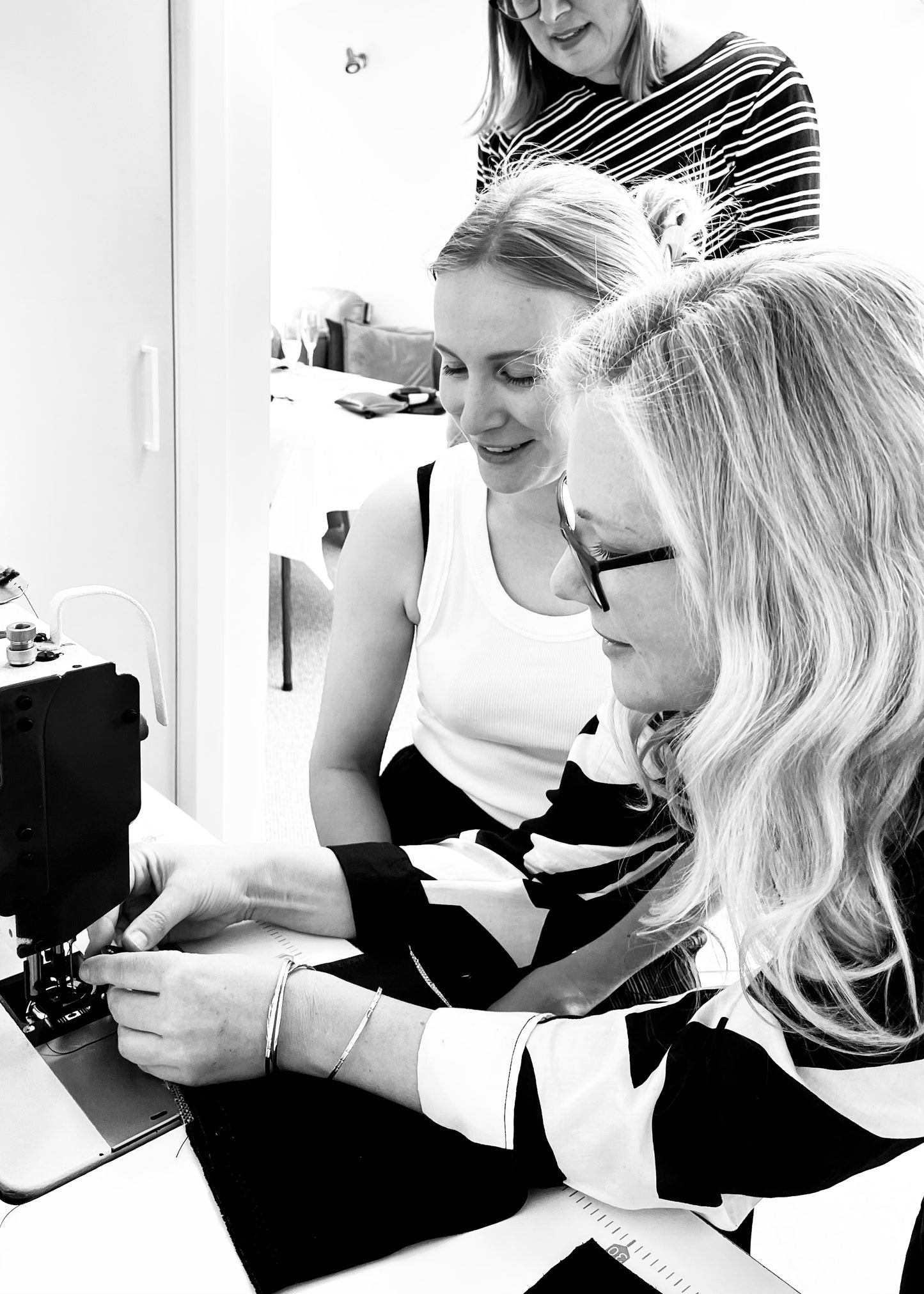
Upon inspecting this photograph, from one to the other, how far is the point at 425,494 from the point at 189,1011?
735mm

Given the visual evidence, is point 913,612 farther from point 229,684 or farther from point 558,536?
point 229,684

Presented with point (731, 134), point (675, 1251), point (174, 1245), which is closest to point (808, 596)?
point (675, 1251)

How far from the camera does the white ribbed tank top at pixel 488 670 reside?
4.17 ft

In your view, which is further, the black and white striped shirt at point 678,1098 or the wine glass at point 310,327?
the wine glass at point 310,327

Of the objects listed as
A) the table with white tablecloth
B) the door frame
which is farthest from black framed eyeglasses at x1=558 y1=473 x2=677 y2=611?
the table with white tablecloth

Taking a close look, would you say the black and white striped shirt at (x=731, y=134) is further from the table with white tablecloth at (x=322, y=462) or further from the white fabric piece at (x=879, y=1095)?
the table with white tablecloth at (x=322, y=462)

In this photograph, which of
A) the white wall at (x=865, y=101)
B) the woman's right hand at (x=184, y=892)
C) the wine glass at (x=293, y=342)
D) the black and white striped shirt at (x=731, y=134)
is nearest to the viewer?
the woman's right hand at (x=184, y=892)

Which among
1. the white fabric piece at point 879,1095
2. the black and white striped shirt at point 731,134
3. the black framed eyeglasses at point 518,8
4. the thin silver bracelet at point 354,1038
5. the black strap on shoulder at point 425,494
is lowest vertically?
the thin silver bracelet at point 354,1038

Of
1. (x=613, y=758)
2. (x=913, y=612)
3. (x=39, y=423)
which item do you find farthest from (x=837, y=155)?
(x=913, y=612)

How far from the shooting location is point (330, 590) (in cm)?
429

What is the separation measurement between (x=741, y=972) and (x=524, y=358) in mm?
697

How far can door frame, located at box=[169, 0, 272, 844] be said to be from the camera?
1.81 m

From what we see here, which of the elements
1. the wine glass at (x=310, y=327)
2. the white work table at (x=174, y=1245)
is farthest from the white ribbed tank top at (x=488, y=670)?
the wine glass at (x=310, y=327)

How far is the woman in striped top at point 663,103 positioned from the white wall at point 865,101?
206 cm
